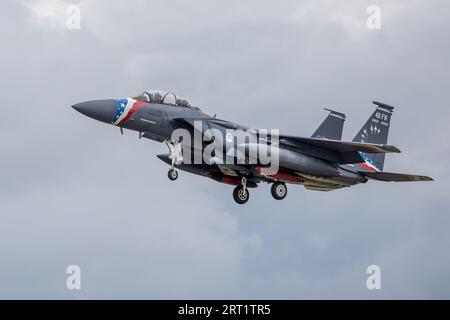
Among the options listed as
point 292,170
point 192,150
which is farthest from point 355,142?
point 192,150

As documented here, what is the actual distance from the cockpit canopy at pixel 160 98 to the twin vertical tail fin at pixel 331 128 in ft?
16.6

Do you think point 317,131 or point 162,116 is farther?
point 317,131

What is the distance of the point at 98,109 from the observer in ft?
115

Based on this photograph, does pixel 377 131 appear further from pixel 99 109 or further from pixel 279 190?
pixel 99 109

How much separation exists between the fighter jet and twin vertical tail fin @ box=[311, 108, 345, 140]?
32 mm

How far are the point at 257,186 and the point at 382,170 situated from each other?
4.24 metres

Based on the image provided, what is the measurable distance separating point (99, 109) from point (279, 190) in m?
6.33

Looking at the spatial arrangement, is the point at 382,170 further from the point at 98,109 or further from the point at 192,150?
the point at 98,109

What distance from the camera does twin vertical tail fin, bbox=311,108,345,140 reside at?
39.2m

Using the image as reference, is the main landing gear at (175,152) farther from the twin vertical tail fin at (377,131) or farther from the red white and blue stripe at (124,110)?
the twin vertical tail fin at (377,131)

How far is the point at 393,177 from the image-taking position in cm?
3809

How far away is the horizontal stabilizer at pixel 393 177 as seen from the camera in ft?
124

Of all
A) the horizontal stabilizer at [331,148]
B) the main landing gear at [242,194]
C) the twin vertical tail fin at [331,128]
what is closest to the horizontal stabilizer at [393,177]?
the horizontal stabilizer at [331,148]

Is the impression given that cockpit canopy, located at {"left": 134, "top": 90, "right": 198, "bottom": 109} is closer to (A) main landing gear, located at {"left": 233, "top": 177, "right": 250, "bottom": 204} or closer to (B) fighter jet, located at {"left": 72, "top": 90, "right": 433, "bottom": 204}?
(B) fighter jet, located at {"left": 72, "top": 90, "right": 433, "bottom": 204}
